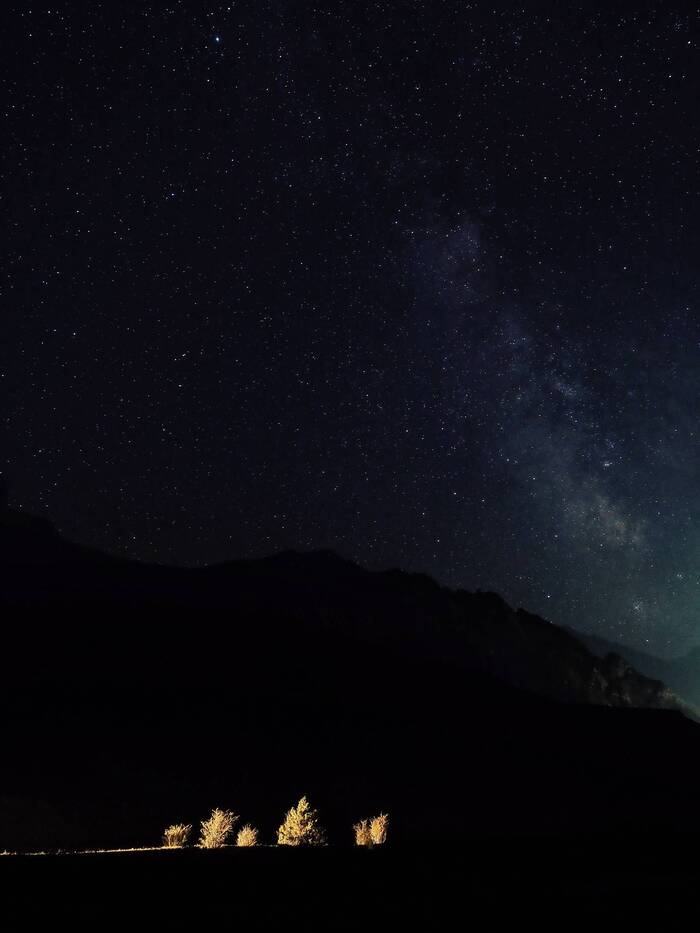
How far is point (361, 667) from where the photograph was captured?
41.5 metres

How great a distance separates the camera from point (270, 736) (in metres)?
29.9

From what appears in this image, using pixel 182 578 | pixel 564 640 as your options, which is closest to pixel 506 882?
pixel 182 578

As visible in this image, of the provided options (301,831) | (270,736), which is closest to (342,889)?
(301,831)

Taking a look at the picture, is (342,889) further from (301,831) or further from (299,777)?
(299,777)

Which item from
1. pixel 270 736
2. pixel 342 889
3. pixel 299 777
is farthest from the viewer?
pixel 270 736

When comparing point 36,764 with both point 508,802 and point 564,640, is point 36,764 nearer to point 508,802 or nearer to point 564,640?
point 508,802

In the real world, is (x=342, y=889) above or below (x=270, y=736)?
below

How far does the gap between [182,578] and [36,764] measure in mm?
39885

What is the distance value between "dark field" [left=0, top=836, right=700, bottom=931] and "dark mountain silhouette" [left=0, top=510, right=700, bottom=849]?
579 cm

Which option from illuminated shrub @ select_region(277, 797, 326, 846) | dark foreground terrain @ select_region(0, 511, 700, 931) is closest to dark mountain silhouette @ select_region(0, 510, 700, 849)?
dark foreground terrain @ select_region(0, 511, 700, 931)

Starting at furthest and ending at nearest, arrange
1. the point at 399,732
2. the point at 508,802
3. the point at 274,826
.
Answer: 1. the point at 399,732
2. the point at 508,802
3. the point at 274,826

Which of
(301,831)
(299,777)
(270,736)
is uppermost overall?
(270,736)

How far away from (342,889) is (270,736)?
2396cm

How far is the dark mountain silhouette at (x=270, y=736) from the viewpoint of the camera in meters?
23.4
